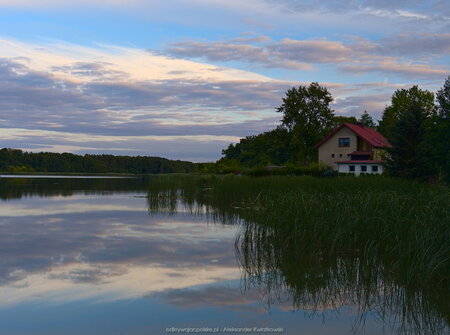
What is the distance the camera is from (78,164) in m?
148

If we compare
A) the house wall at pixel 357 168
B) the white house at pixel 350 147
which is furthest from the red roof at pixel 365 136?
the house wall at pixel 357 168

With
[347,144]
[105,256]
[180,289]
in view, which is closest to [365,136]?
[347,144]

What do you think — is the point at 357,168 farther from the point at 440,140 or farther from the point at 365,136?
the point at 440,140

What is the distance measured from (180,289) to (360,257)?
187 inches

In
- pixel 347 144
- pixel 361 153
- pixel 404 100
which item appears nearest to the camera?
pixel 361 153

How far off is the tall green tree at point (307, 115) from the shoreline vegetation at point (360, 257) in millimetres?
53113

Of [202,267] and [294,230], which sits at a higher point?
[294,230]

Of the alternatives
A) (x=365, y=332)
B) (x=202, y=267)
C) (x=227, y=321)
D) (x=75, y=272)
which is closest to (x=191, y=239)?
(x=202, y=267)

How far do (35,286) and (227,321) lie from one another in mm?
4275

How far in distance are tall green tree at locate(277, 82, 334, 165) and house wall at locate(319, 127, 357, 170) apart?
98.6 inches

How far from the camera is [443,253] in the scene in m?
8.27

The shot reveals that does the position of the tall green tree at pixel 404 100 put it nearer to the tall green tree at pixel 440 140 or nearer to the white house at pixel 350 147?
the white house at pixel 350 147

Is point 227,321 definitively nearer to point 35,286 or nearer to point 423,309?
point 423,309

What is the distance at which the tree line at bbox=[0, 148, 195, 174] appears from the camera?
451 feet
